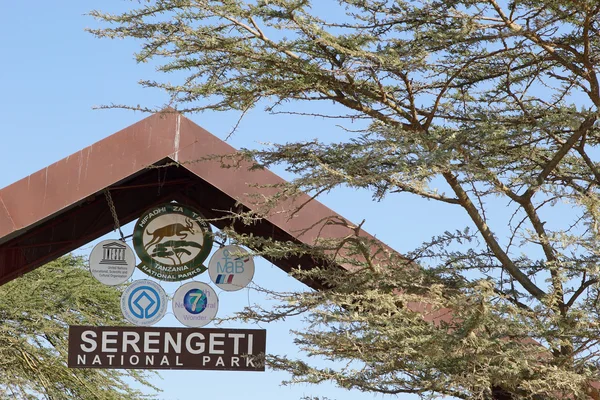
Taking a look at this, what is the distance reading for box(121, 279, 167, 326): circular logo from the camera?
11688mm

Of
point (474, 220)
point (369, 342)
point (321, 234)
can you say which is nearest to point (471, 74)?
point (474, 220)

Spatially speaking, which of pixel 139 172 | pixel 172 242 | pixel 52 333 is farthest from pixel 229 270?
pixel 52 333

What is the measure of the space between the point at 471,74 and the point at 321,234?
96.2 inches

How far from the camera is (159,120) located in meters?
11.6

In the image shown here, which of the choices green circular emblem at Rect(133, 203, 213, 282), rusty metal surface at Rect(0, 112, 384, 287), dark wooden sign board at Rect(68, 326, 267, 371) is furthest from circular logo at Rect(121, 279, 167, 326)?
rusty metal surface at Rect(0, 112, 384, 287)

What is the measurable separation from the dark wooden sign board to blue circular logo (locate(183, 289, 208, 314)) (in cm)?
33

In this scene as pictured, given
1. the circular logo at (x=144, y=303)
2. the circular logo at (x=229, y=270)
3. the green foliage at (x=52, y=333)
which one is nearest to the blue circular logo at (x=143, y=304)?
the circular logo at (x=144, y=303)

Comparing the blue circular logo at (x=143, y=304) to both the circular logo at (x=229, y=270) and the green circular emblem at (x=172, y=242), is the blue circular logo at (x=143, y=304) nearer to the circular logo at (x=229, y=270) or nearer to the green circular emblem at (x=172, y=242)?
the green circular emblem at (x=172, y=242)

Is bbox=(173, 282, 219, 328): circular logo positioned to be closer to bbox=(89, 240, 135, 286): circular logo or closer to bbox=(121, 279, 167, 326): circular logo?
bbox=(121, 279, 167, 326): circular logo

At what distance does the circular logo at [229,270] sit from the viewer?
11781 millimetres

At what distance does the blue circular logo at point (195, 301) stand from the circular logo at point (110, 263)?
2.44 ft

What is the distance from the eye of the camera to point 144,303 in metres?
11.8

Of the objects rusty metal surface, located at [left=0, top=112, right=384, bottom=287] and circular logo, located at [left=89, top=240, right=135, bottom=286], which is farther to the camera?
circular logo, located at [left=89, top=240, right=135, bottom=286]

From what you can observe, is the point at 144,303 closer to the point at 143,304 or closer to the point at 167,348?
the point at 143,304
